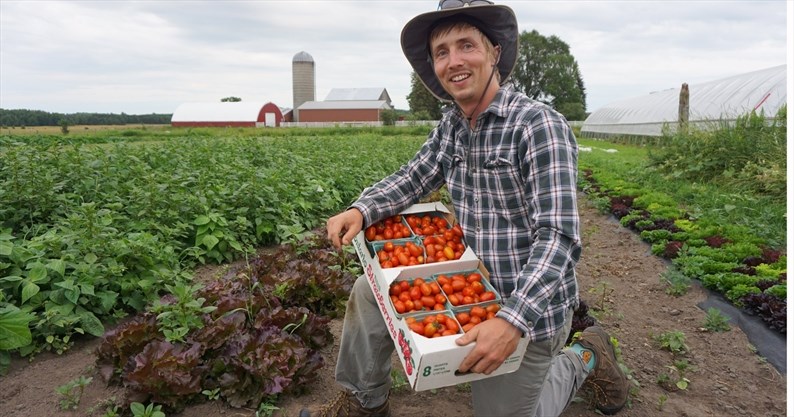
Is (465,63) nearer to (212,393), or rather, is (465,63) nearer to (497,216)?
(497,216)

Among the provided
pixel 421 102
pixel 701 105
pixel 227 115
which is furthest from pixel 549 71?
pixel 701 105

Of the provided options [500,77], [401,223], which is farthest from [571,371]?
[500,77]

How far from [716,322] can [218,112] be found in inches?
1858

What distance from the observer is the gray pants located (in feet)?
6.96

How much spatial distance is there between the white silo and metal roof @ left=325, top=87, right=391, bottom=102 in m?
4.13

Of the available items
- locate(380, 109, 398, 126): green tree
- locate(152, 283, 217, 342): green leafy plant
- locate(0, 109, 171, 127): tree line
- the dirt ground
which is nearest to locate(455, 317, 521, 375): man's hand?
the dirt ground

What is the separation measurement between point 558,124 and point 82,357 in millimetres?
2944

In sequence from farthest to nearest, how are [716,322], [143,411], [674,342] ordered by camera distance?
1. [716,322]
2. [674,342]
3. [143,411]

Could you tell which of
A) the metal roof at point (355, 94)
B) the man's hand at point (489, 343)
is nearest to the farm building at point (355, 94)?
the metal roof at point (355, 94)

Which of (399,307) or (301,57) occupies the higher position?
(301,57)

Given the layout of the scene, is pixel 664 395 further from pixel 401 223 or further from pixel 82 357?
pixel 82 357

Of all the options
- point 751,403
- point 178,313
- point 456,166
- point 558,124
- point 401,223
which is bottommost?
point 751,403

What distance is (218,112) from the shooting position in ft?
153

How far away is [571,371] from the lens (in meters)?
2.53
